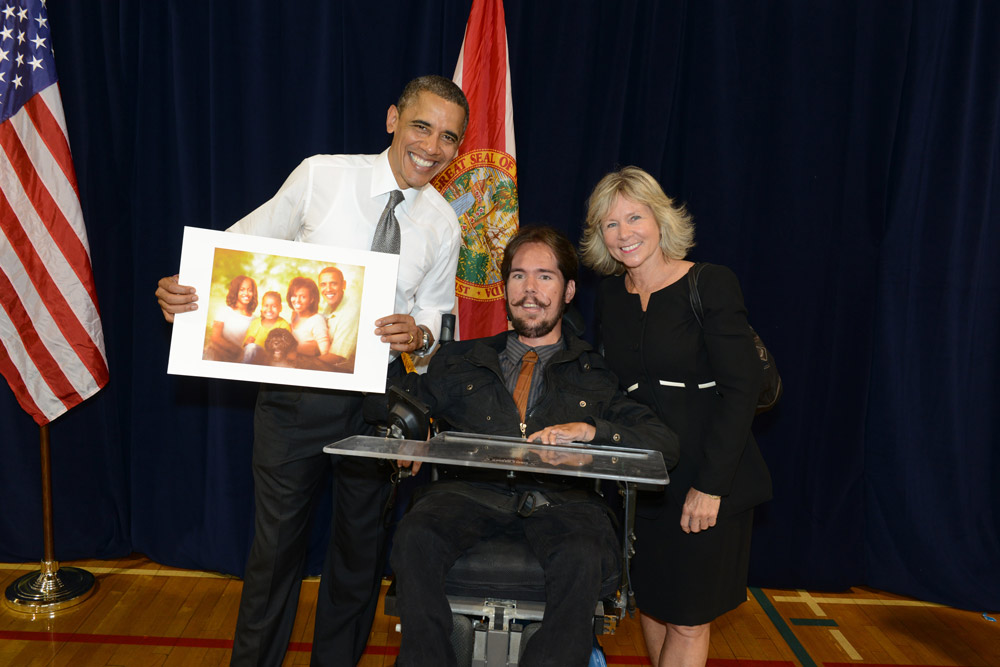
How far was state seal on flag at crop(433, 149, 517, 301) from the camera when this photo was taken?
3.43 meters

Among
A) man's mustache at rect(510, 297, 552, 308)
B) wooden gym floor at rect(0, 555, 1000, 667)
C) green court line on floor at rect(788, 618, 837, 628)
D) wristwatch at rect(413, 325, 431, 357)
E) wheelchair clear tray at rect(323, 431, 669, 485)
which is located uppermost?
man's mustache at rect(510, 297, 552, 308)

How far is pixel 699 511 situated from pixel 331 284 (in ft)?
4.63

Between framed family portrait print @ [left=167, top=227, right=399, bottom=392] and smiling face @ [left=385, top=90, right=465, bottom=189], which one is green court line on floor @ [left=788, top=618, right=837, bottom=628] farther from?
smiling face @ [left=385, top=90, right=465, bottom=189]

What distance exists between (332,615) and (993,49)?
13.6 ft

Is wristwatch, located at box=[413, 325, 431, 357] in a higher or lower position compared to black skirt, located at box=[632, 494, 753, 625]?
higher

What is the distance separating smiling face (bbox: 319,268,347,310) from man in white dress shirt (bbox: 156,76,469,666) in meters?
0.24

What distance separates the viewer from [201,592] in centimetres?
360

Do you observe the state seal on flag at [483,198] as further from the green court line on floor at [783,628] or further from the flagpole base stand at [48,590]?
the flagpole base stand at [48,590]

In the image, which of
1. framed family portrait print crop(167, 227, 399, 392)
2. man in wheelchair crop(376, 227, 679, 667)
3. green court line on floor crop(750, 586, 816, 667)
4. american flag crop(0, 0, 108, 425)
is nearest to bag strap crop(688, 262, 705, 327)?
man in wheelchair crop(376, 227, 679, 667)

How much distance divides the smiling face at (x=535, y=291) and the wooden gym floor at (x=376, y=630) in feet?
5.21

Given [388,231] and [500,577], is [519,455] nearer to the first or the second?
[500,577]

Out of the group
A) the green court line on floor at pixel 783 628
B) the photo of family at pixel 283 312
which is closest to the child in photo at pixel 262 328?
the photo of family at pixel 283 312

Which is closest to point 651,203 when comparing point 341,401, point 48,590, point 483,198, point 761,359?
point 761,359

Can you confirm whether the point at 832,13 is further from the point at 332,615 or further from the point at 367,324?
the point at 332,615
